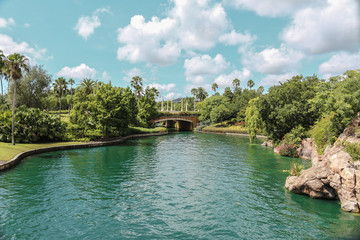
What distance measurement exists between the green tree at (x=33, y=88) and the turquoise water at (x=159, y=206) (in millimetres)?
57018

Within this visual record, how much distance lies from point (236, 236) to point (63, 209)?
1179 cm

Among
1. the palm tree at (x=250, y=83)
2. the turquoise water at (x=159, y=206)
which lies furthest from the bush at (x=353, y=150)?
the palm tree at (x=250, y=83)

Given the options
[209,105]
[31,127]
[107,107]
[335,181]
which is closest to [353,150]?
[335,181]

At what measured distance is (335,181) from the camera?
17.2 m

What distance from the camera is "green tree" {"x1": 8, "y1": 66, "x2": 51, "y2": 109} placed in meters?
74.9

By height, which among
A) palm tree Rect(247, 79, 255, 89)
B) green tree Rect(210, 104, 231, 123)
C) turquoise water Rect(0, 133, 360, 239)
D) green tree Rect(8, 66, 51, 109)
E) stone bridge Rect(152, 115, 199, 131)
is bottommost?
turquoise water Rect(0, 133, 360, 239)

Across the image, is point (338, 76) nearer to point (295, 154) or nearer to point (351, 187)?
point (295, 154)

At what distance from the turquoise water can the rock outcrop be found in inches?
27.8

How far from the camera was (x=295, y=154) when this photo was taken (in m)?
38.9

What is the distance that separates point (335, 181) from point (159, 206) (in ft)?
42.4

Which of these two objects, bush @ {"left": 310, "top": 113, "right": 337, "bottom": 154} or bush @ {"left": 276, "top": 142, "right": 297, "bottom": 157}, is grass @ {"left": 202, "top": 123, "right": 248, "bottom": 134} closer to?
bush @ {"left": 276, "top": 142, "right": 297, "bottom": 157}

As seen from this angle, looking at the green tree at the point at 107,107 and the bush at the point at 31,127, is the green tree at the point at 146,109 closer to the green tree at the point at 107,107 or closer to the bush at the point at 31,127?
the green tree at the point at 107,107

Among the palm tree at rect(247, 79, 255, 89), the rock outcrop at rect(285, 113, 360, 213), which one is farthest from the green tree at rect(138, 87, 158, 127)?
the palm tree at rect(247, 79, 255, 89)

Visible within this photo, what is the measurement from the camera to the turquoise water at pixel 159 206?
13.7m
